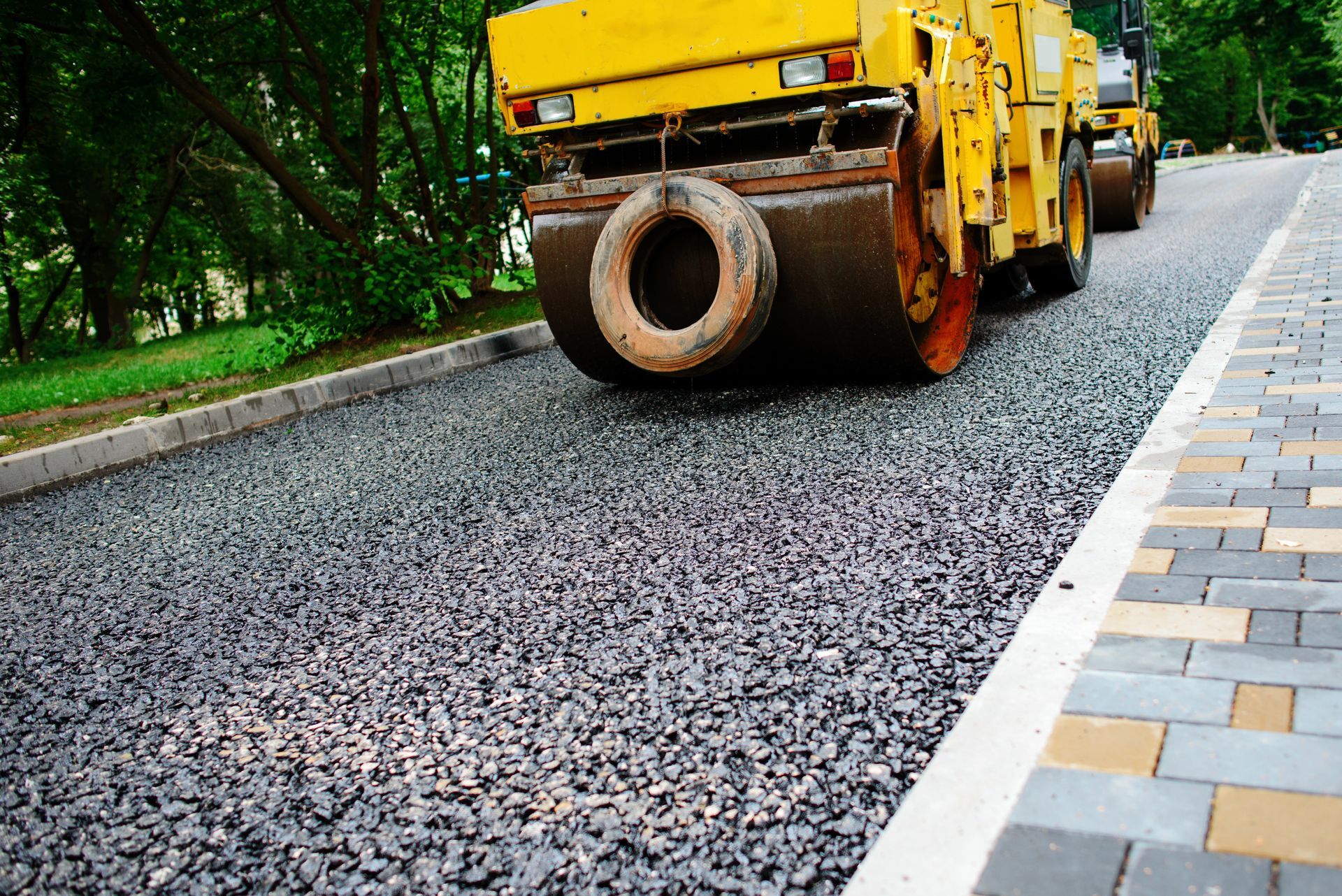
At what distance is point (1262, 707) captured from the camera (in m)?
2.04

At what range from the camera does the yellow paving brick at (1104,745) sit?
6.26 ft

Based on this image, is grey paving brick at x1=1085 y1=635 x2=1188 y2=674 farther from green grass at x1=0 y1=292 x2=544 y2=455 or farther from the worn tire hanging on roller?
green grass at x1=0 y1=292 x2=544 y2=455

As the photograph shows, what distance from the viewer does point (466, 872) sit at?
6.35 feet

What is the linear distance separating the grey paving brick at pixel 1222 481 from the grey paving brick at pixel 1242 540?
0.39m

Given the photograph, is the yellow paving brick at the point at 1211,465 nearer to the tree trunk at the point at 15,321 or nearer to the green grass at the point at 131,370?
the green grass at the point at 131,370

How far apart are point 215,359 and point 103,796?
946cm

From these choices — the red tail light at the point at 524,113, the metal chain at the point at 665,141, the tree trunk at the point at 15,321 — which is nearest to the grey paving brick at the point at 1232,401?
the metal chain at the point at 665,141

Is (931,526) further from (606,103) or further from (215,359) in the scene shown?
(215,359)

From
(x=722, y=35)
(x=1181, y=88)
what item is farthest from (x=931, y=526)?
(x=1181, y=88)

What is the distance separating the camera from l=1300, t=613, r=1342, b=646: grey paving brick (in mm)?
2262

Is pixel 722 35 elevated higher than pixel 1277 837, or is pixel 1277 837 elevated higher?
pixel 722 35

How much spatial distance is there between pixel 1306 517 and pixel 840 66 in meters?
2.88

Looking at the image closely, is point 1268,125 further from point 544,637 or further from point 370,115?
point 544,637

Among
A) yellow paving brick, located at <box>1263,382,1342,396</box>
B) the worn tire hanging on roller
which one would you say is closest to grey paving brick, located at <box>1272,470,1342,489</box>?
yellow paving brick, located at <box>1263,382,1342,396</box>
